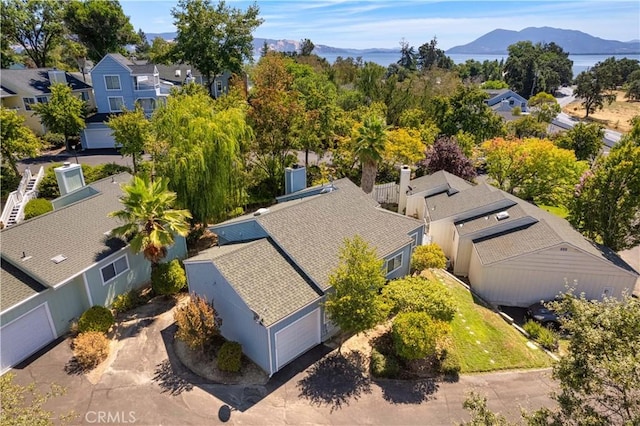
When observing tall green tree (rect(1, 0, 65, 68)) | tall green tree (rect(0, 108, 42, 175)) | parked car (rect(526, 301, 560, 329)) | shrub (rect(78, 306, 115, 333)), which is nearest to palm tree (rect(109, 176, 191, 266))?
shrub (rect(78, 306, 115, 333))

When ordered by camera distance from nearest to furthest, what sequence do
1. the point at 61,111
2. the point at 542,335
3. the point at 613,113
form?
the point at 542,335 → the point at 61,111 → the point at 613,113

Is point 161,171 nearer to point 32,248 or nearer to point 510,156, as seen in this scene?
point 32,248

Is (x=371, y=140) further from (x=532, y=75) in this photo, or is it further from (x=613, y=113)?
(x=532, y=75)

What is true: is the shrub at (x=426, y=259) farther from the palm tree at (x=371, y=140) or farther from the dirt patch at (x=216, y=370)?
the dirt patch at (x=216, y=370)

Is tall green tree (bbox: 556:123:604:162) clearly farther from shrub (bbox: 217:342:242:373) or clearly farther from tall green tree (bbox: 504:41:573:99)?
tall green tree (bbox: 504:41:573:99)

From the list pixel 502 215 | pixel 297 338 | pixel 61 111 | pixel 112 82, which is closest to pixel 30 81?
pixel 112 82
